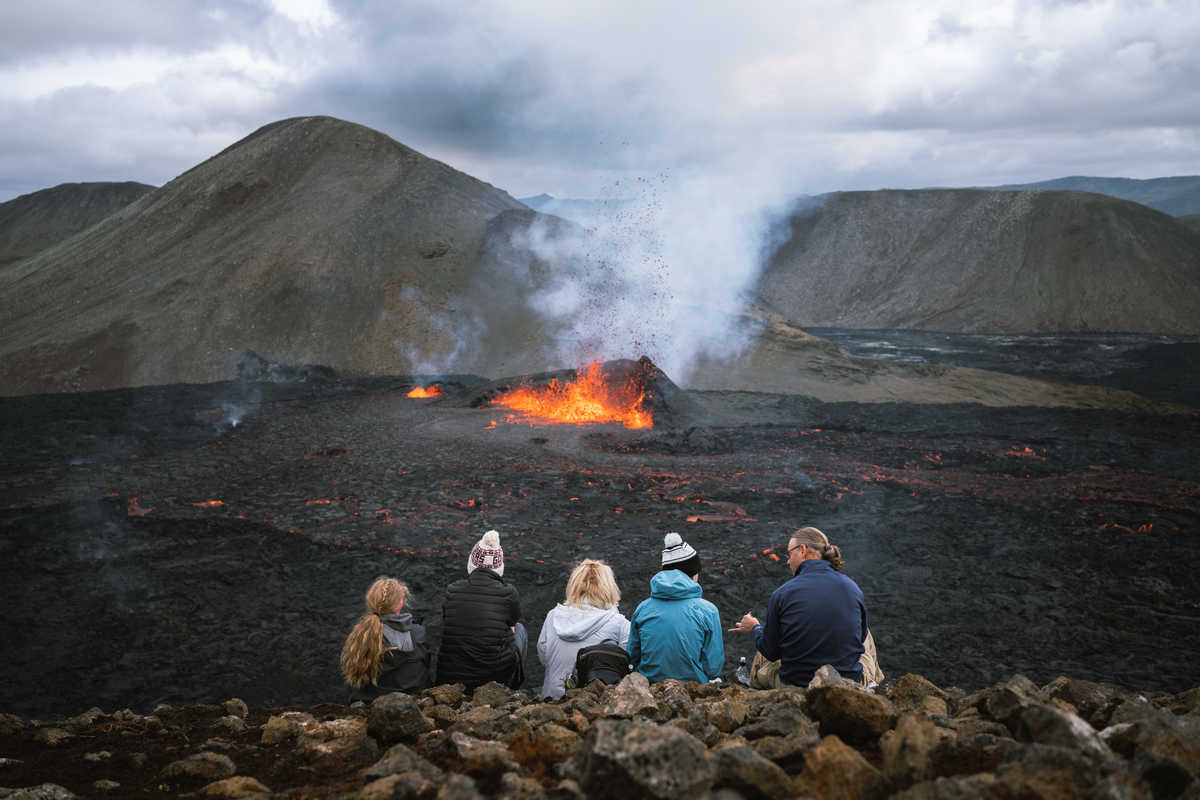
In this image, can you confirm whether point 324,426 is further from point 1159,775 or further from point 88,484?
point 1159,775

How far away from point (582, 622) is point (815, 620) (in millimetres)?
1532

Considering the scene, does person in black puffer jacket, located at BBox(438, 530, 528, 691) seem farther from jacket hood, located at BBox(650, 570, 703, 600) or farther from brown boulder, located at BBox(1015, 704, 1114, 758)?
brown boulder, located at BBox(1015, 704, 1114, 758)

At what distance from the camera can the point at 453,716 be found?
401 centimetres

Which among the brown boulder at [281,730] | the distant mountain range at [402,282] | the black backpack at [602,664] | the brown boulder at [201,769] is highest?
the distant mountain range at [402,282]

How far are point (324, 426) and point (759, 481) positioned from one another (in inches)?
511

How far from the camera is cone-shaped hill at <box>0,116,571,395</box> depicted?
33.0m

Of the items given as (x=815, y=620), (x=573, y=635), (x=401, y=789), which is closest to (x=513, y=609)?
(x=573, y=635)

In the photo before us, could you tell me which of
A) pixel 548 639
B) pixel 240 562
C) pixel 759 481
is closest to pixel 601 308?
pixel 759 481

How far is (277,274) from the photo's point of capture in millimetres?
37312

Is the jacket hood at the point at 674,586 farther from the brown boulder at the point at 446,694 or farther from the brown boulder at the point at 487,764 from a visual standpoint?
the brown boulder at the point at 487,764

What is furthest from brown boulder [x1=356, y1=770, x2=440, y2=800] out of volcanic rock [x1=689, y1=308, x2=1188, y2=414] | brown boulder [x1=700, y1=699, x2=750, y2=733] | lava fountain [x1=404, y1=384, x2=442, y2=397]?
volcanic rock [x1=689, y1=308, x2=1188, y2=414]

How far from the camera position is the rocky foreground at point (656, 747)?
2.20 meters

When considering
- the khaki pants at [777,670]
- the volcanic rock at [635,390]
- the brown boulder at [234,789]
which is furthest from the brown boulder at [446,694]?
the volcanic rock at [635,390]

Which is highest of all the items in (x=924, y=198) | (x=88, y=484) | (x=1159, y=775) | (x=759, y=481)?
(x=924, y=198)
